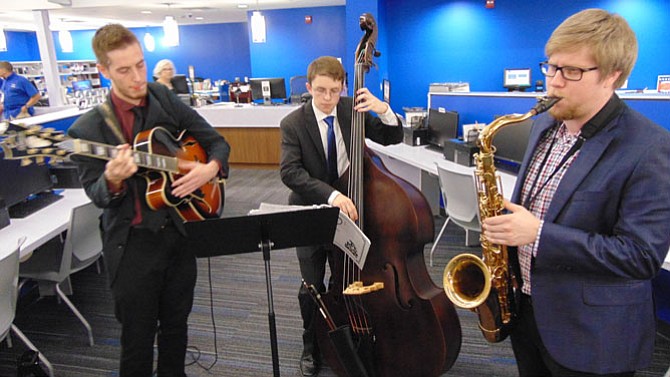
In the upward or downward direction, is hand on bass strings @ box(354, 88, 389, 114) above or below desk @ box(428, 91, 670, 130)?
above

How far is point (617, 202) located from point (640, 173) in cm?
9

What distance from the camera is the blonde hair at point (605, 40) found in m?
1.12

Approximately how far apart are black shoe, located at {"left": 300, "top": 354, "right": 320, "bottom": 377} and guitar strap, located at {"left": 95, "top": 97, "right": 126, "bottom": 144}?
1.56 m

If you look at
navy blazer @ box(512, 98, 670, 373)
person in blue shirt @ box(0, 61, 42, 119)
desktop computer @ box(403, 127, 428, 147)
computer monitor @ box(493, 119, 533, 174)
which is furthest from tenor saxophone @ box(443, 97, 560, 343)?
person in blue shirt @ box(0, 61, 42, 119)

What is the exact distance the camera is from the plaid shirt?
51.9 inches

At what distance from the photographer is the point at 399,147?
4859mm

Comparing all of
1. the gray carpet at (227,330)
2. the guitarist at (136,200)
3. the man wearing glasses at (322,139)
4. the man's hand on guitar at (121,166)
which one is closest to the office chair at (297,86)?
the gray carpet at (227,330)

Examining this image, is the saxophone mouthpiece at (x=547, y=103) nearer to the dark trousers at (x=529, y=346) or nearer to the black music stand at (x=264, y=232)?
the dark trousers at (x=529, y=346)

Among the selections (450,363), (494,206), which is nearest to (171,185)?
(494,206)

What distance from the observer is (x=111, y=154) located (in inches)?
65.7

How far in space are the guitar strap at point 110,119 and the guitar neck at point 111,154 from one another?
7cm

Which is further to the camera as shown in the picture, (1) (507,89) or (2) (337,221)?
(1) (507,89)

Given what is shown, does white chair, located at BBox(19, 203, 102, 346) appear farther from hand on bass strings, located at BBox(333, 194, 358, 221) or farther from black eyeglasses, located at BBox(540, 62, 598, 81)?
black eyeglasses, located at BBox(540, 62, 598, 81)

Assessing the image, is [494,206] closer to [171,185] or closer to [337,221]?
[337,221]
